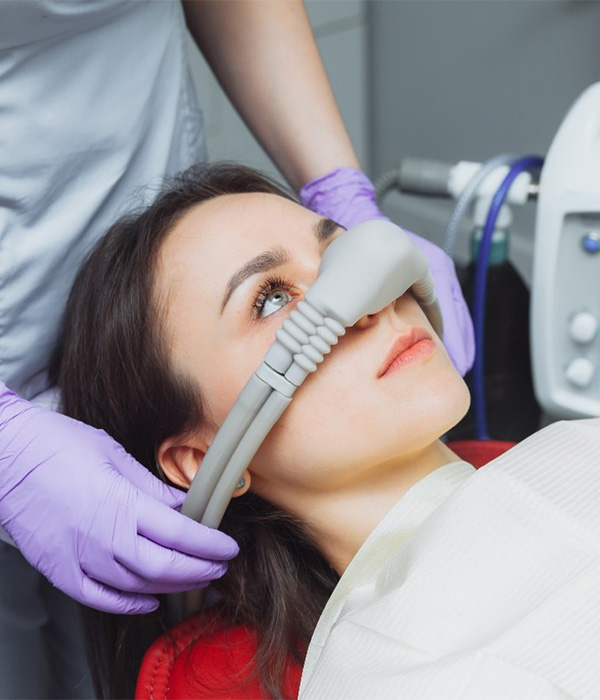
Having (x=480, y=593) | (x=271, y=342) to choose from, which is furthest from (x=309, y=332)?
(x=480, y=593)

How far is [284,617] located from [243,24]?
0.94 meters

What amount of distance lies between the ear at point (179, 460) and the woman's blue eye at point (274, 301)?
214 millimetres

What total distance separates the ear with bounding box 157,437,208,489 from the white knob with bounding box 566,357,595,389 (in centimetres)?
62

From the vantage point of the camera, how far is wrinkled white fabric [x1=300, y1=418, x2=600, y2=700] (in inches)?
33.2

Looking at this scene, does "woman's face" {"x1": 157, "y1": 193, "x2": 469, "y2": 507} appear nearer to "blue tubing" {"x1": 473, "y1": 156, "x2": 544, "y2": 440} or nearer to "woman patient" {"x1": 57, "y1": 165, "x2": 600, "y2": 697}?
"woman patient" {"x1": 57, "y1": 165, "x2": 600, "y2": 697}

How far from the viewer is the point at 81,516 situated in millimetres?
1015

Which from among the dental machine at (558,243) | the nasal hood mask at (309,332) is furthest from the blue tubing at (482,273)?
the nasal hood mask at (309,332)

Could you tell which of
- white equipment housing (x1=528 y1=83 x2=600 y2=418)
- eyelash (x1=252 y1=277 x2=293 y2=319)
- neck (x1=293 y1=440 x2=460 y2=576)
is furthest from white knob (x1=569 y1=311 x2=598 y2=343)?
eyelash (x1=252 y1=277 x2=293 y2=319)

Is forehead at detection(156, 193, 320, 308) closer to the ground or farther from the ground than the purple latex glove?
farther from the ground

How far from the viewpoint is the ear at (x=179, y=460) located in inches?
45.4

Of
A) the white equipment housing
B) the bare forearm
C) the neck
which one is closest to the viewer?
the neck

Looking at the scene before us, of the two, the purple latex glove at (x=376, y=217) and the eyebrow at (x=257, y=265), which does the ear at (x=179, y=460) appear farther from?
the purple latex glove at (x=376, y=217)

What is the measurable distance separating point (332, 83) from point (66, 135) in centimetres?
135

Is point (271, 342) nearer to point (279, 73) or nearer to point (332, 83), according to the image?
point (279, 73)
